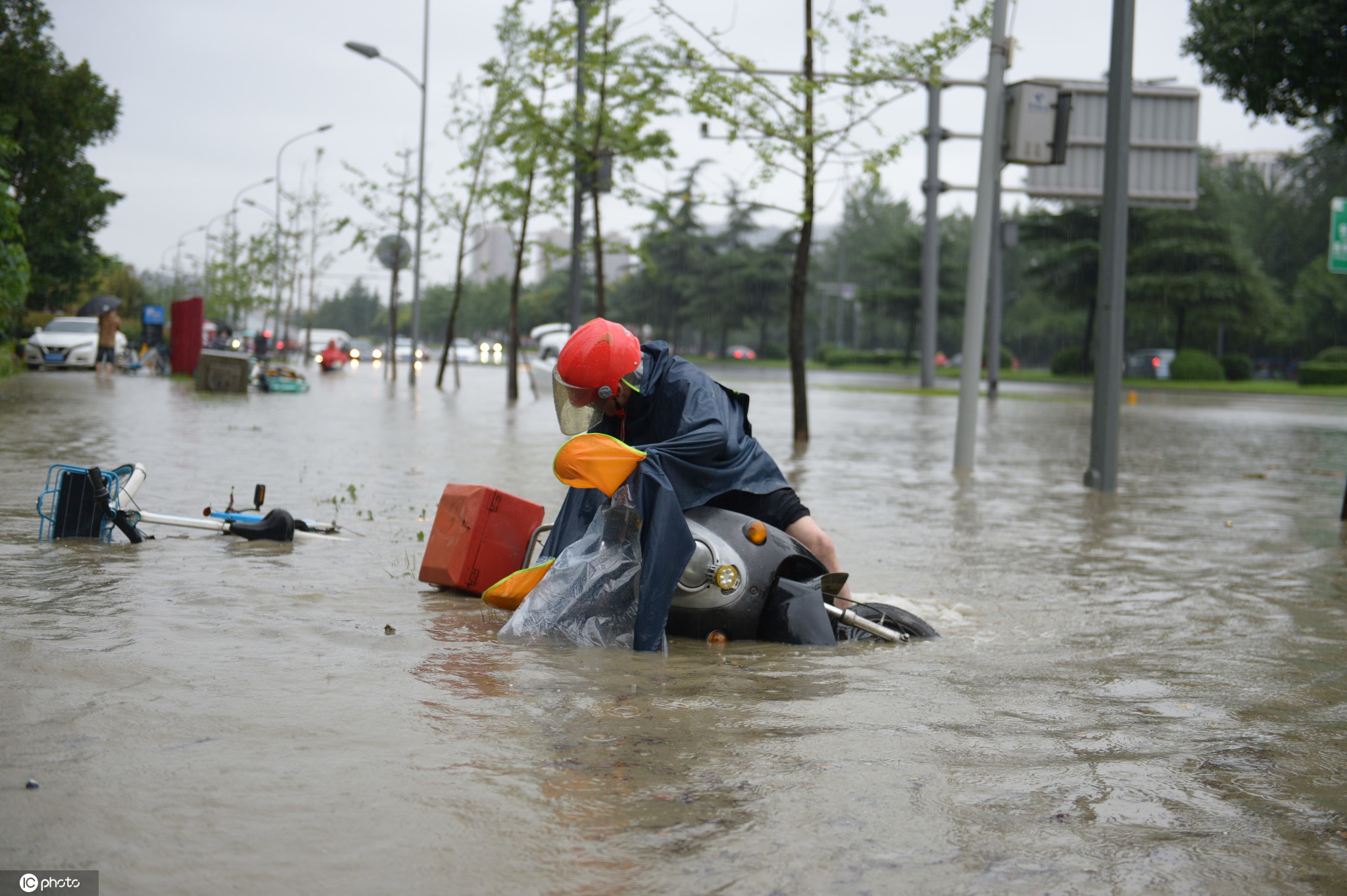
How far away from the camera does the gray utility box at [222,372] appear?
24312 mm

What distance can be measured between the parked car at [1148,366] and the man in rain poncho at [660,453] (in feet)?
189

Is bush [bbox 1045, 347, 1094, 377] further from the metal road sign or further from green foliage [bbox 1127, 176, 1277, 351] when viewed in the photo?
the metal road sign

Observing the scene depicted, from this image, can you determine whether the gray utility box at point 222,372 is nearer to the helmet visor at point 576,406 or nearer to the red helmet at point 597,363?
the helmet visor at point 576,406

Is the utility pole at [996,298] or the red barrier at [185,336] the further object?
the utility pole at [996,298]

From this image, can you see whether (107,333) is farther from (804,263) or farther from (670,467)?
(670,467)

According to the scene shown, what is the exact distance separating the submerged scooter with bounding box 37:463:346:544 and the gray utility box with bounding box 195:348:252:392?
1765 cm

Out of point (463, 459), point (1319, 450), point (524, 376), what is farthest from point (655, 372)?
point (524, 376)

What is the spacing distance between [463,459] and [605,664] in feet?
28.2

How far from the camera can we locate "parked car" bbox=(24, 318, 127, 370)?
31.8m

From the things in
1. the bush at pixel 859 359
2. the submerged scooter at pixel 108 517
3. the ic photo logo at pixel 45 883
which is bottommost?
the ic photo logo at pixel 45 883

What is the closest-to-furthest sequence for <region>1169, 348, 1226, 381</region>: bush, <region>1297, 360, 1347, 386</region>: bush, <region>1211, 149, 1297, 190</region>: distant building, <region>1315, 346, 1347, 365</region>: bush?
1. <region>1297, 360, 1347, 386</region>: bush
2. <region>1169, 348, 1226, 381</region>: bush
3. <region>1315, 346, 1347, 365</region>: bush
4. <region>1211, 149, 1297, 190</region>: distant building

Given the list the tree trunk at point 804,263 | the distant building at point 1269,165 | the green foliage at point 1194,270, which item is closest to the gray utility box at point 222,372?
the tree trunk at point 804,263

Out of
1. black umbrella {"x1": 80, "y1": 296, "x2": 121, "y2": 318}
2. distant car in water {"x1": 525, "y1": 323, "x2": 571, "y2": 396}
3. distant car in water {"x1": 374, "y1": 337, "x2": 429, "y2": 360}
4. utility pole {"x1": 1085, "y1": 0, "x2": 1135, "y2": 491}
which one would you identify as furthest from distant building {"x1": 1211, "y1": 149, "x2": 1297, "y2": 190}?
utility pole {"x1": 1085, "y1": 0, "x2": 1135, "y2": 491}

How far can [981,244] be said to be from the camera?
14133mm
